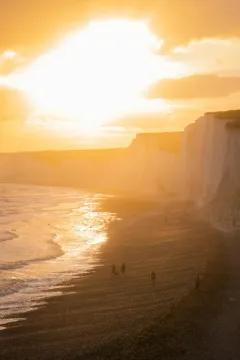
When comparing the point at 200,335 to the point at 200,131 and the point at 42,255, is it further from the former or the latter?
the point at 200,131

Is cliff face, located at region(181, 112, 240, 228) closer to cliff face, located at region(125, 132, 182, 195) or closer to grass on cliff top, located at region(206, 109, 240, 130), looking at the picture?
Answer: grass on cliff top, located at region(206, 109, 240, 130)

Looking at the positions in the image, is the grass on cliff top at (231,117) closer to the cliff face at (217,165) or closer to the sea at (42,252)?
the cliff face at (217,165)

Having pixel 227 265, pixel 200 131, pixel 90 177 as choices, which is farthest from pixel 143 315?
pixel 90 177

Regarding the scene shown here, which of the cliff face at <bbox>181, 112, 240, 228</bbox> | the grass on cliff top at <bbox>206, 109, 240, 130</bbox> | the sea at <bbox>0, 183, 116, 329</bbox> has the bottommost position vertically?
the sea at <bbox>0, 183, 116, 329</bbox>

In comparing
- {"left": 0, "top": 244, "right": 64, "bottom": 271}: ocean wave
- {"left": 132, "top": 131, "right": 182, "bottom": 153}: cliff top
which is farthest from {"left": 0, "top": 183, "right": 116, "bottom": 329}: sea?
{"left": 132, "top": 131, "right": 182, "bottom": 153}: cliff top

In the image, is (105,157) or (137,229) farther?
(105,157)

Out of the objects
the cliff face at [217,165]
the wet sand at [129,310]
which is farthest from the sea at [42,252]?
the cliff face at [217,165]

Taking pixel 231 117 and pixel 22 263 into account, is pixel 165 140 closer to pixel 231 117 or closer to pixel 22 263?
pixel 231 117
